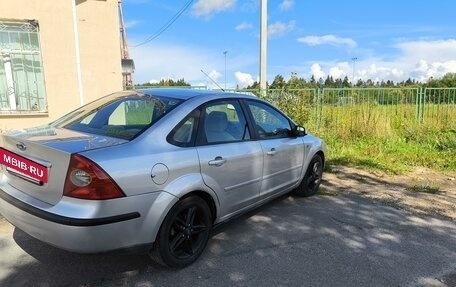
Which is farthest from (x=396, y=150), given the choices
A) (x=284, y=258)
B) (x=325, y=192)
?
(x=284, y=258)

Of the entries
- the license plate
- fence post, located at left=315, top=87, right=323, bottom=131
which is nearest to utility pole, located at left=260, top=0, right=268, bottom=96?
fence post, located at left=315, top=87, right=323, bottom=131

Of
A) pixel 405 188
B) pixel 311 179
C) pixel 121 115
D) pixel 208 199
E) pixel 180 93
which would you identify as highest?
pixel 180 93

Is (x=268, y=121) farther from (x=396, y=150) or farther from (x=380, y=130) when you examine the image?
(x=380, y=130)

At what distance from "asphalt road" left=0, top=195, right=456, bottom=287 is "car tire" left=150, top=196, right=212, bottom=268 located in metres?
0.12

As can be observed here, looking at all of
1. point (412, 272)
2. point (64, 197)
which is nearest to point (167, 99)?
point (64, 197)

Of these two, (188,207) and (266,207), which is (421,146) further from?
(188,207)

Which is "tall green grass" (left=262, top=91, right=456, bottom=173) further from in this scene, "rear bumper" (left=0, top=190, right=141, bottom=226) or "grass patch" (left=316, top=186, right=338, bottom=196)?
"rear bumper" (left=0, top=190, right=141, bottom=226)

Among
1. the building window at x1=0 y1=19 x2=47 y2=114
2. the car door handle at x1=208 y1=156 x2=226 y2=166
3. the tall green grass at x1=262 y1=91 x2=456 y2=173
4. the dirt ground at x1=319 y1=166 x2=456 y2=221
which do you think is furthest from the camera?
the tall green grass at x1=262 y1=91 x2=456 y2=173

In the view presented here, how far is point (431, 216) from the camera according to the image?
4.84m

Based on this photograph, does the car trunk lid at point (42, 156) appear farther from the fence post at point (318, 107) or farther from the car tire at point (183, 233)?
the fence post at point (318, 107)

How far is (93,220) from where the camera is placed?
2619 millimetres

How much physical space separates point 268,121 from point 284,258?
1.72 metres

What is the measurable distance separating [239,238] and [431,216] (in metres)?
2.62

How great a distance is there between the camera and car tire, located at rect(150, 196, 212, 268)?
10.1 feet
